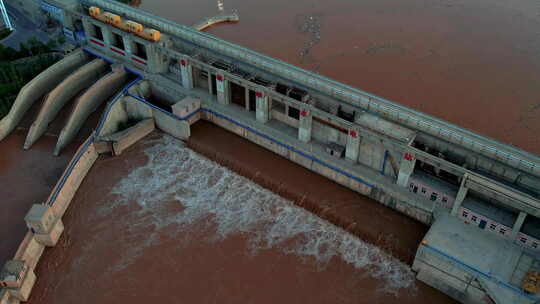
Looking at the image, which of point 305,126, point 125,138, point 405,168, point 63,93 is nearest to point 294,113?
point 305,126

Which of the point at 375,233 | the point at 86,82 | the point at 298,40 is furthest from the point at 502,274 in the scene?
the point at 86,82

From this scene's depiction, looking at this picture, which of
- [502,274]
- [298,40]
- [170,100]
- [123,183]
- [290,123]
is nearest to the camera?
[502,274]

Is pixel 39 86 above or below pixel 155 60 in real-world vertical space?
below

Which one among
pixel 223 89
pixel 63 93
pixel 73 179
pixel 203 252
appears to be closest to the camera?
pixel 203 252

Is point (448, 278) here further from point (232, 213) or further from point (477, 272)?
point (232, 213)

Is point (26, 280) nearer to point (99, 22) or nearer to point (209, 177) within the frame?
point (209, 177)

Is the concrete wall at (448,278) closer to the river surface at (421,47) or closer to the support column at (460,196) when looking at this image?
the support column at (460,196)

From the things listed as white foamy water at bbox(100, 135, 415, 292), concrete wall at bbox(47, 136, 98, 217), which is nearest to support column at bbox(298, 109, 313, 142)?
white foamy water at bbox(100, 135, 415, 292)
